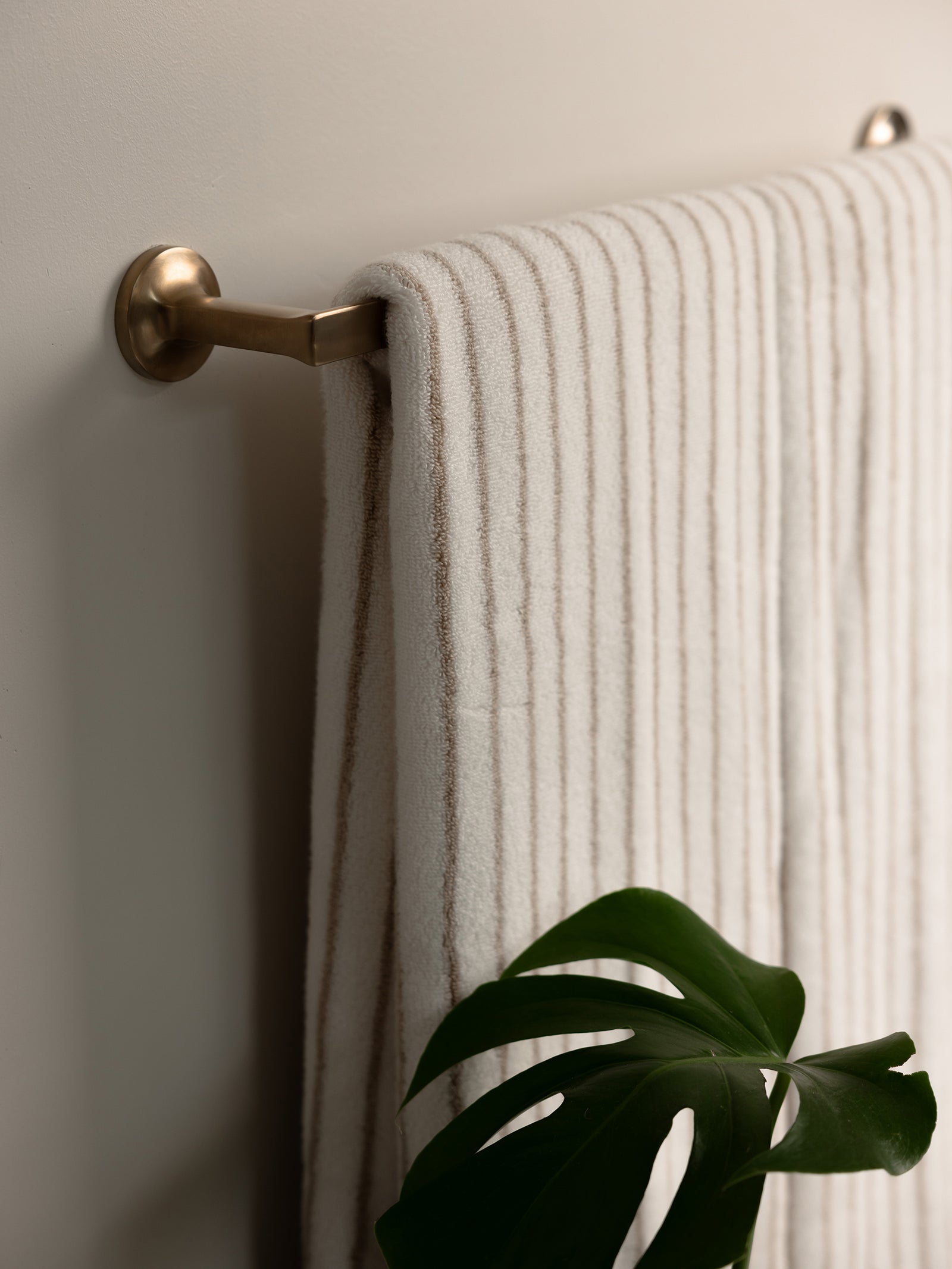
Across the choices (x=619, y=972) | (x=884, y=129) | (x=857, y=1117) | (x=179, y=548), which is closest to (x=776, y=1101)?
A: (x=857, y=1117)

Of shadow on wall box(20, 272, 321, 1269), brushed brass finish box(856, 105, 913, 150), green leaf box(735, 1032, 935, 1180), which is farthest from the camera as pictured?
brushed brass finish box(856, 105, 913, 150)

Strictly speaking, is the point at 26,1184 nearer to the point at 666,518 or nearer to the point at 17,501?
the point at 17,501

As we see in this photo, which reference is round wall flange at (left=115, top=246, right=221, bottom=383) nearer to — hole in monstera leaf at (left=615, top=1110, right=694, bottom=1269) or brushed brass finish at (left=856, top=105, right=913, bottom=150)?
hole in monstera leaf at (left=615, top=1110, right=694, bottom=1269)

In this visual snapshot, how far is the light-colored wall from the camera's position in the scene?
0.36 meters

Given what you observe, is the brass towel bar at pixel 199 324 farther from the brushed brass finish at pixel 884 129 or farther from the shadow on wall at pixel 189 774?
the brushed brass finish at pixel 884 129

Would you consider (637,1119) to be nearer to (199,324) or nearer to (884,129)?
(199,324)

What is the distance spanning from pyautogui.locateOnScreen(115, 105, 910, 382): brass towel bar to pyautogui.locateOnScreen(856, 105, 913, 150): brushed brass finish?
1.67ft

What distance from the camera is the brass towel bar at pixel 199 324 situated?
34 centimetres

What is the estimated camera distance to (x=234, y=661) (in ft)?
1.41

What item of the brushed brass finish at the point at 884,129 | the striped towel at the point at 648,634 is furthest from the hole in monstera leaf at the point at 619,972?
the brushed brass finish at the point at 884,129

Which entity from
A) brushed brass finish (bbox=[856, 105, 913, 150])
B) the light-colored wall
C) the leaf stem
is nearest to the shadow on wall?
the light-colored wall

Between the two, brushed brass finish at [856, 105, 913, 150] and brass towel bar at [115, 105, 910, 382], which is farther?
brushed brass finish at [856, 105, 913, 150]

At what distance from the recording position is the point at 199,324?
369 millimetres

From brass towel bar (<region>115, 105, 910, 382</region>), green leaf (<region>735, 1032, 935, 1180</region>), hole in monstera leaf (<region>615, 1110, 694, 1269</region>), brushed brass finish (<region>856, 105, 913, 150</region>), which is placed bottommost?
hole in monstera leaf (<region>615, 1110, 694, 1269</region>)
